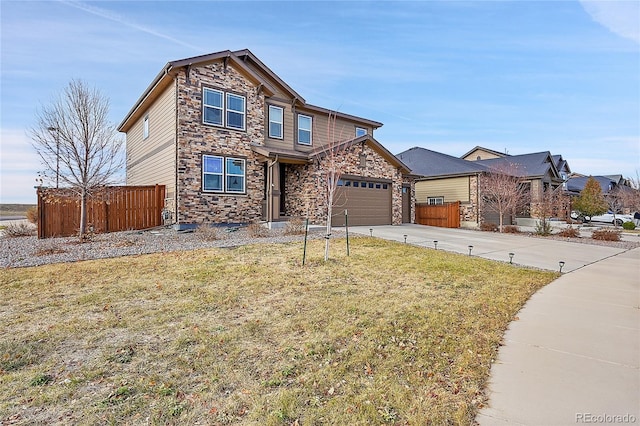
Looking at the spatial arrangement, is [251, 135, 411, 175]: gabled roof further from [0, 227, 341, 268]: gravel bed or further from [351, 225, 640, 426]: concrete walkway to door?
[351, 225, 640, 426]: concrete walkway to door

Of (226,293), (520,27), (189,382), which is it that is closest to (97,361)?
(189,382)

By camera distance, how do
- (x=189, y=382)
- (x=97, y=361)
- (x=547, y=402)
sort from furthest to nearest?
(x=97, y=361) < (x=189, y=382) < (x=547, y=402)

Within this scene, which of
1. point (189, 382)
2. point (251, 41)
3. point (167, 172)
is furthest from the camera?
point (251, 41)

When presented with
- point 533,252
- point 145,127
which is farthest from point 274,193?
point 533,252

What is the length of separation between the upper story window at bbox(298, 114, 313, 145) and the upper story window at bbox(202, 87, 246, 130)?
3.74m

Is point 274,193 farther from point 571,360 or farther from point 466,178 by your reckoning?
point 466,178

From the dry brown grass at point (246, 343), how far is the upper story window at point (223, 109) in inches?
359

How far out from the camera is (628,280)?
7.50 meters

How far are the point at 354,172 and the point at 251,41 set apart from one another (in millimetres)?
8850

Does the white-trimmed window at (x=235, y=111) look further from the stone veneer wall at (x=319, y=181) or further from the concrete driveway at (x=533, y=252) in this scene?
the concrete driveway at (x=533, y=252)

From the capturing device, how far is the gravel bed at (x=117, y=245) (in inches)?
321

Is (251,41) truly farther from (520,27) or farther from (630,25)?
(630,25)

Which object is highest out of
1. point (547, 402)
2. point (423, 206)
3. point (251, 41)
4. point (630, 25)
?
point (251, 41)

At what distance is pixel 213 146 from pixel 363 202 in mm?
8263
